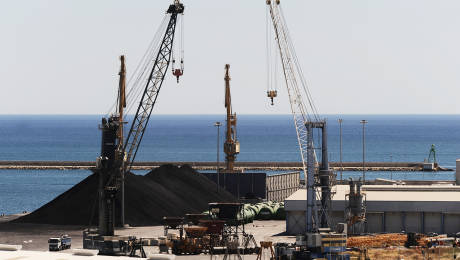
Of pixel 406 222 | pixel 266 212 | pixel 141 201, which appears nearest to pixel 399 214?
pixel 406 222

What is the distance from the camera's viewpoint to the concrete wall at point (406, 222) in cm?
11444

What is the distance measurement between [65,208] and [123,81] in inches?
856

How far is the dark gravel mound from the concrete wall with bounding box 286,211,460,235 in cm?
2147

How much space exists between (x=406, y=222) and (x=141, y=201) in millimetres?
37490

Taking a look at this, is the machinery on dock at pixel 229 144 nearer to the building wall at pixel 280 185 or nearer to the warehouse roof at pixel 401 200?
the building wall at pixel 280 185

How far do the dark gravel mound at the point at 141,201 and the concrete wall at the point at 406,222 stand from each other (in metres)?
21.5

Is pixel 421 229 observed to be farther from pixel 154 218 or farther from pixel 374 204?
pixel 154 218

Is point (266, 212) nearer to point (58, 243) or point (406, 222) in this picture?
point (406, 222)

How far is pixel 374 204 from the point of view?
116 metres

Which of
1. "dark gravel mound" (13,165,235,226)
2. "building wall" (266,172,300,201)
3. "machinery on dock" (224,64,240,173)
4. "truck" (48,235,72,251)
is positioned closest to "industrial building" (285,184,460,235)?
"dark gravel mound" (13,165,235,226)

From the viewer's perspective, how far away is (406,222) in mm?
115062

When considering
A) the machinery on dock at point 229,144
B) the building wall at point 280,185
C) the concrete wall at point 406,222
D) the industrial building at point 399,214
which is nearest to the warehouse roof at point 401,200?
the industrial building at point 399,214

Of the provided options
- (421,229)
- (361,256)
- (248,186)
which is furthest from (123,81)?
(361,256)

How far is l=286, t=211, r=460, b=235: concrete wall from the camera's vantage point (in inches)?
4505
